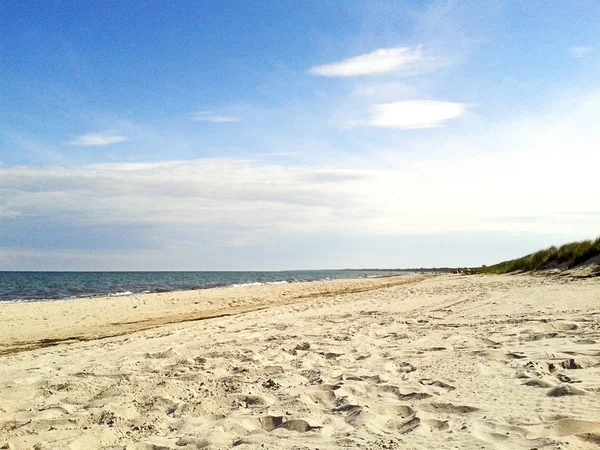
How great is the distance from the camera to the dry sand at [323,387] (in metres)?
3.28

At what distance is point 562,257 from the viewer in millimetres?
22641

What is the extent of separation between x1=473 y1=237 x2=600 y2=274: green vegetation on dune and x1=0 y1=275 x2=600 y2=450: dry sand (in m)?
13.0

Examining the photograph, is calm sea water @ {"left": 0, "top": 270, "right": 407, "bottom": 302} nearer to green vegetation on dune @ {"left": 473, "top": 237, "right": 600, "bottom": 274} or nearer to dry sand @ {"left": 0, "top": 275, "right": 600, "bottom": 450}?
dry sand @ {"left": 0, "top": 275, "right": 600, "bottom": 450}

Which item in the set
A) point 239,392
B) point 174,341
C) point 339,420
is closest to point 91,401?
point 239,392

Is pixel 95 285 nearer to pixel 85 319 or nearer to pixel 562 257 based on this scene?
pixel 85 319

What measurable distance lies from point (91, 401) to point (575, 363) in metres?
4.54

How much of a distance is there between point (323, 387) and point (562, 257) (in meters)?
21.9

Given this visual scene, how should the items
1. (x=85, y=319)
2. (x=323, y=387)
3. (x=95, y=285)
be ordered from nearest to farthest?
(x=323, y=387) → (x=85, y=319) → (x=95, y=285)

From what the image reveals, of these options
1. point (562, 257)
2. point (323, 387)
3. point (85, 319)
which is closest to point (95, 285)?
point (85, 319)

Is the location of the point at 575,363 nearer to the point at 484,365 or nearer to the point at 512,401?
the point at 484,365

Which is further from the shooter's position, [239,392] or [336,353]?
[336,353]

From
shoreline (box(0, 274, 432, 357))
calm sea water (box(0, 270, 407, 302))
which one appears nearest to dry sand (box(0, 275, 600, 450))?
shoreline (box(0, 274, 432, 357))

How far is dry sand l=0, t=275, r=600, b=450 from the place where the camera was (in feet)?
10.8

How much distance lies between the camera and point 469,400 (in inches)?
148
